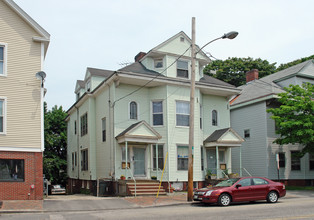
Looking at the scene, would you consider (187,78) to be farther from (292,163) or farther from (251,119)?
(292,163)

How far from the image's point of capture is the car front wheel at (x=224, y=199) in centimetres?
1500

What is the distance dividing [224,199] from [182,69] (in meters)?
10.7

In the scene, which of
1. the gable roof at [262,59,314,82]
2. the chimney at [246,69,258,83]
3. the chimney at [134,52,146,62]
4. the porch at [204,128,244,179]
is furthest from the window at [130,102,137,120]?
the chimney at [246,69,258,83]

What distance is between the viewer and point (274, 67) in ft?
167

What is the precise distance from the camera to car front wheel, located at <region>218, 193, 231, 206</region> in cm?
1500

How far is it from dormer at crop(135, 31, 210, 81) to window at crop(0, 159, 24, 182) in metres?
10.5

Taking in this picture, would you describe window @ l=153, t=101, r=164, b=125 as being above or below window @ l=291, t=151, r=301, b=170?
above

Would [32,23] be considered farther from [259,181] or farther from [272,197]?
[272,197]

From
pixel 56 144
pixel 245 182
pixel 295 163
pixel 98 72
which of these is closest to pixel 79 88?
pixel 98 72

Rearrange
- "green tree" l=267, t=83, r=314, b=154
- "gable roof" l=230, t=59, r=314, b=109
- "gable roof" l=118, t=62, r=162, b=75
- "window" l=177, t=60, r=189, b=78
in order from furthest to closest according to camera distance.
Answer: "gable roof" l=230, t=59, r=314, b=109
"window" l=177, t=60, r=189, b=78
"green tree" l=267, t=83, r=314, b=154
"gable roof" l=118, t=62, r=162, b=75

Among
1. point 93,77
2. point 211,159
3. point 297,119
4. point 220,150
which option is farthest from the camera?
point 93,77

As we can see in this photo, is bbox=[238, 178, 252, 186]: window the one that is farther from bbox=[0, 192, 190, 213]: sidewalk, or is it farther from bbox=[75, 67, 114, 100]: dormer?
bbox=[75, 67, 114, 100]: dormer

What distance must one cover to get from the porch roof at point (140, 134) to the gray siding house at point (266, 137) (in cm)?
815

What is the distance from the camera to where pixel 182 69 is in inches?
926
